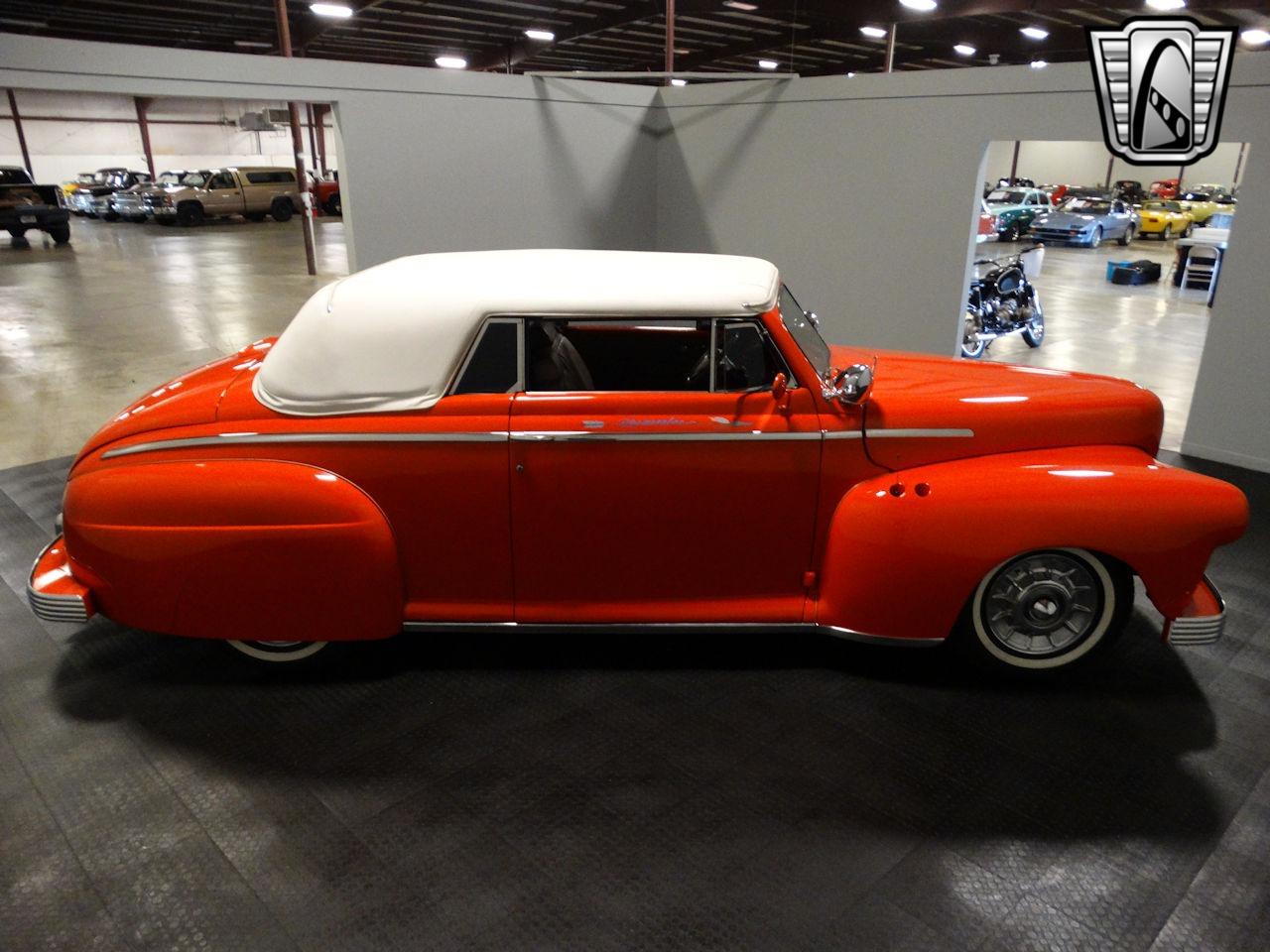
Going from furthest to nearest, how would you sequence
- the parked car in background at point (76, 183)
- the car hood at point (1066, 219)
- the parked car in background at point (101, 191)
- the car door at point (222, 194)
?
the parked car in background at point (76, 183) < the parked car in background at point (101, 191) < the car door at point (222, 194) < the car hood at point (1066, 219)

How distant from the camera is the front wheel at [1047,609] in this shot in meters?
3.09

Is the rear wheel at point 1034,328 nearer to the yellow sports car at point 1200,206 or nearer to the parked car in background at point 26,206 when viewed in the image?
the yellow sports car at point 1200,206

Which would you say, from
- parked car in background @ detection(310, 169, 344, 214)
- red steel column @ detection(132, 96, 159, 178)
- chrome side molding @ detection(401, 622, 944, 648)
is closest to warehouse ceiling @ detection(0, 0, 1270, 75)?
parked car in background @ detection(310, 169, 344, 214)

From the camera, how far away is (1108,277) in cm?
1459

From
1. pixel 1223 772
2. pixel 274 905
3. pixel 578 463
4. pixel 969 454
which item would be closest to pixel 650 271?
pixel 578 463

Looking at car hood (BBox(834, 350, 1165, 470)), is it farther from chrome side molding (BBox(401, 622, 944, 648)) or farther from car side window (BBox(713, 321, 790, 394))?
chrome side molding (BBox(401, 622, 944, 648))

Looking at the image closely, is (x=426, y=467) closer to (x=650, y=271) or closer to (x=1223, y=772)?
(x=650, y=271)

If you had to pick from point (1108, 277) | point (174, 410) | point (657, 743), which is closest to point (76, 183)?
point (1108, 277)

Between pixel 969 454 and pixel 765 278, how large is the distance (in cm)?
101

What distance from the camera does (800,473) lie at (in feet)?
10.2

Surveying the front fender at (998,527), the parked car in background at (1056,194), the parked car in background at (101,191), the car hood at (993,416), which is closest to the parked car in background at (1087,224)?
the parked car in background at (1056,194)

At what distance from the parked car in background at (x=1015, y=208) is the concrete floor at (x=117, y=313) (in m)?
14.7

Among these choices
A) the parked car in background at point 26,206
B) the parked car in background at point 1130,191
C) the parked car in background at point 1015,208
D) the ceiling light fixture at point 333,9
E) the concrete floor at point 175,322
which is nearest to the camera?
the concrete floor at point 175,322

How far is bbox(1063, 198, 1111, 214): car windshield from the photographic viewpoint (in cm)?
2009
